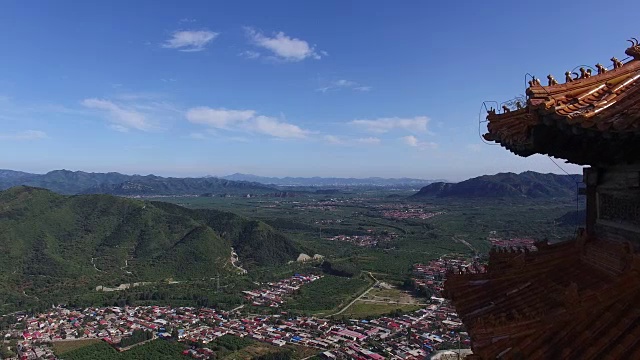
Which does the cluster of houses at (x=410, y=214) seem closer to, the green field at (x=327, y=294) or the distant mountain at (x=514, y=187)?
the distant mountain at (x=514, y=187)

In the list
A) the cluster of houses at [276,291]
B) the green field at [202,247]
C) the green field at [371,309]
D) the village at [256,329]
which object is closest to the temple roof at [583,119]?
the village at [256,329]

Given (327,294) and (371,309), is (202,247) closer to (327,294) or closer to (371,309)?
(327,294)

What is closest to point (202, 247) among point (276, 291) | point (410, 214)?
point (276, 291)

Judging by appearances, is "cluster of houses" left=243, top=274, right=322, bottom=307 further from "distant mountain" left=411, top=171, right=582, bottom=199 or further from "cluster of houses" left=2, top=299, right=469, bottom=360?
"distant mountain" left=411, top=171, right=582, bottom=199

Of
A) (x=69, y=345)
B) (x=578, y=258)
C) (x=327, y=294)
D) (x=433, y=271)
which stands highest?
(x=578, y=258)

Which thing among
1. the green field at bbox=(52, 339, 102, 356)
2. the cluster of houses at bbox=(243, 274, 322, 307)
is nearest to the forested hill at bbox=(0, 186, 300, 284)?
the cluster of houses at bbox=(243, 274, 322, 307)

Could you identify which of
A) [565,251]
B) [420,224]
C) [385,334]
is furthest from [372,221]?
[565,251]
